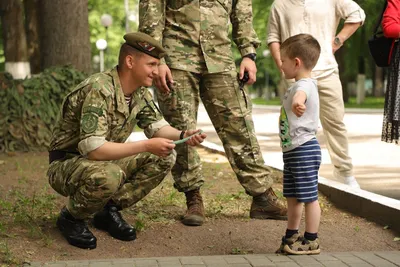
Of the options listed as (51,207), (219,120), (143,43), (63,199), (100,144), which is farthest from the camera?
(63,199)

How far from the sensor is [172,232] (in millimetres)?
5895

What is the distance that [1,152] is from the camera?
1232cm

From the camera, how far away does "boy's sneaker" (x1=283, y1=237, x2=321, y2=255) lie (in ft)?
17.0

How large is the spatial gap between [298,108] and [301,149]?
0.31m

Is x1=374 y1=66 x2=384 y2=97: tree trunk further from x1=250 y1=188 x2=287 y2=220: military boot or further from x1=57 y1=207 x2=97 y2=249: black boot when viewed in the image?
x1=57 y1=207 x2=97 y2=249: black boot

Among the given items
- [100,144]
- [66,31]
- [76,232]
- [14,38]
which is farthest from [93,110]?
[14,38]

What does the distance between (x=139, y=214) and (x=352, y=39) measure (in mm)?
29710

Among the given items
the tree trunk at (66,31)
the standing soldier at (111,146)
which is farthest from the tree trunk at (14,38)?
the standing soldier at (111,146)

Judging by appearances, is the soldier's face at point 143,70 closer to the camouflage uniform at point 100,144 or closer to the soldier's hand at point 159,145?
the camouflage uniform at point 100,144

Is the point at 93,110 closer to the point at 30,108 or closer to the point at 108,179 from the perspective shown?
the point at 108,179

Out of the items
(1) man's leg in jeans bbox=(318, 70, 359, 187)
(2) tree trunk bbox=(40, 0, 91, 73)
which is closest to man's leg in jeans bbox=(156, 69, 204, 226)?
(1) man's leg in jeans bbox=(318, 70, 359, 187)

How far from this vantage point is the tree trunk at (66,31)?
43.6 ft

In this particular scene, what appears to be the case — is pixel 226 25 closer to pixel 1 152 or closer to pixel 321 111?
pixel 321 111

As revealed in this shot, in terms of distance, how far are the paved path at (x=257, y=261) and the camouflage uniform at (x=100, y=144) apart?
20.8 inches
